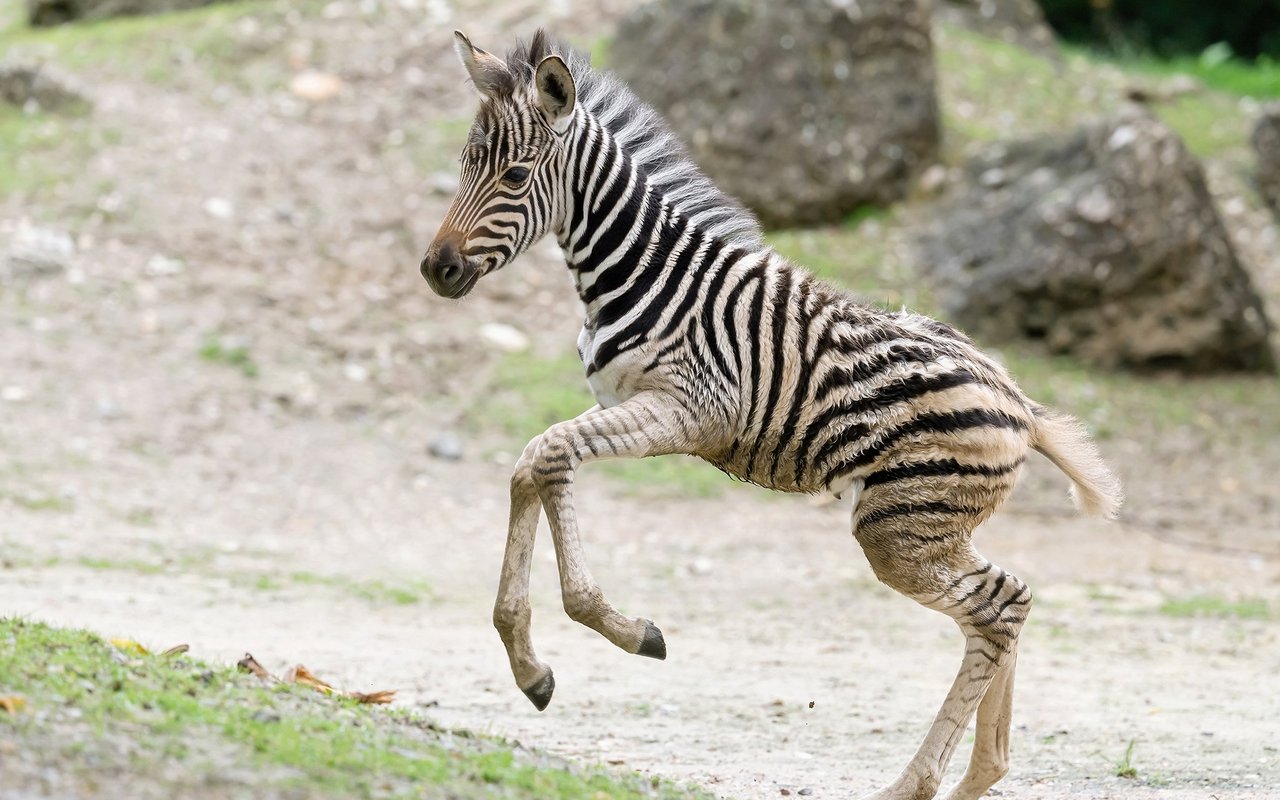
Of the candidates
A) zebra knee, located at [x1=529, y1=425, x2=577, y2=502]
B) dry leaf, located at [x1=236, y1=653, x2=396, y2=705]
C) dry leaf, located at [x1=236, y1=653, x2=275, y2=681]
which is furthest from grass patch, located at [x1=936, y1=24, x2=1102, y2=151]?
dry leaf, located at [x1=236, y1=653, x2=275, y2=681]

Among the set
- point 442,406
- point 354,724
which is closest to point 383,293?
point 442,406

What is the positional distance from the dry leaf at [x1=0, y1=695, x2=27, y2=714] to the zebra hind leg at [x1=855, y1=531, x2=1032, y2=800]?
318 centimetres

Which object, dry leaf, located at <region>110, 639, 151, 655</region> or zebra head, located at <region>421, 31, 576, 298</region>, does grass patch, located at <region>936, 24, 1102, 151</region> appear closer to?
zebra head, located at <region>421, 31, 576, 298</region>

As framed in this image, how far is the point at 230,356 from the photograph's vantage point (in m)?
12.9

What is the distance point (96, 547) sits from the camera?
9.84 meters

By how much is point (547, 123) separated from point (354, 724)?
99.9 inches

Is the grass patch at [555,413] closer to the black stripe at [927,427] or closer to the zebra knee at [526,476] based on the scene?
the black stripe at [927,427]

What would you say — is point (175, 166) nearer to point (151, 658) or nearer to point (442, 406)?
point (442, 406)

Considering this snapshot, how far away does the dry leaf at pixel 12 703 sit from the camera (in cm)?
409

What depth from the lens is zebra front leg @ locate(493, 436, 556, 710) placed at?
527cm

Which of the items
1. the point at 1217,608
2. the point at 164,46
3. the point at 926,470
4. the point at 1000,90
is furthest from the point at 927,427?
the point at 164,46

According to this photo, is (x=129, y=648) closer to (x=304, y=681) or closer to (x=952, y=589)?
(x=304, y=681)

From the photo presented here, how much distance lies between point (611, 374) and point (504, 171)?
931 millimetres

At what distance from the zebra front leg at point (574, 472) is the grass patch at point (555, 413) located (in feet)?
20.3
